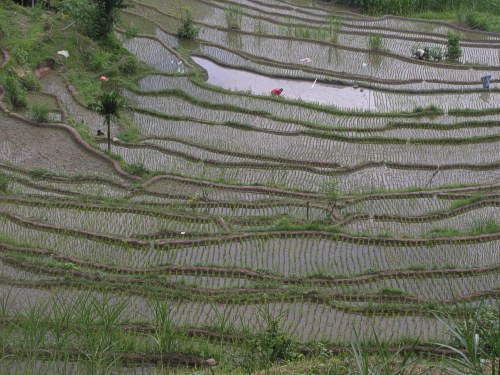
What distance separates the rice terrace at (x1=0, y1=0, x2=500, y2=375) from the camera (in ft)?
21.7

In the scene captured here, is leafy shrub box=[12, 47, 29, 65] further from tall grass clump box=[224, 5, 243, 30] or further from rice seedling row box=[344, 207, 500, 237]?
rice seedling row box=[344, 207, 500, 237]

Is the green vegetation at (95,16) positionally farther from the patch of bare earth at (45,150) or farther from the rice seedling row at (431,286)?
A: the rice seedling row at (431,286)

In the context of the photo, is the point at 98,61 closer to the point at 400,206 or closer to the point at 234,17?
the point at 234,17

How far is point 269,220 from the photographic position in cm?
1039

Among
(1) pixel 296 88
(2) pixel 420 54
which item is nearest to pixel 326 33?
(2) pixel 420 54

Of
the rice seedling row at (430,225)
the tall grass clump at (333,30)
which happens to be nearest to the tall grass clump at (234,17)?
the tall grass clump at (333,30)

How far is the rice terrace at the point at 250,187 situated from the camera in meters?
6.62

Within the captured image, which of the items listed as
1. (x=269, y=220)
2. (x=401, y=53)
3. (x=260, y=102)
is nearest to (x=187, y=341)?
(x=269, y=220)

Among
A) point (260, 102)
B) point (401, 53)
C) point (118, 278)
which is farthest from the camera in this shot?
point (401, 53)

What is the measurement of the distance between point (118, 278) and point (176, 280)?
0.67 meters

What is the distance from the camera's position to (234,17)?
19.3 metres

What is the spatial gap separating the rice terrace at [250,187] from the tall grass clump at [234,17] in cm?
10

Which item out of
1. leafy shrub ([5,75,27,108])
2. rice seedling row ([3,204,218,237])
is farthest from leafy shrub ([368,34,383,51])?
rice seedling row ([3,204,218,237])

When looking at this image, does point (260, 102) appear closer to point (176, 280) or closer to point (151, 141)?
point (151, 141)
